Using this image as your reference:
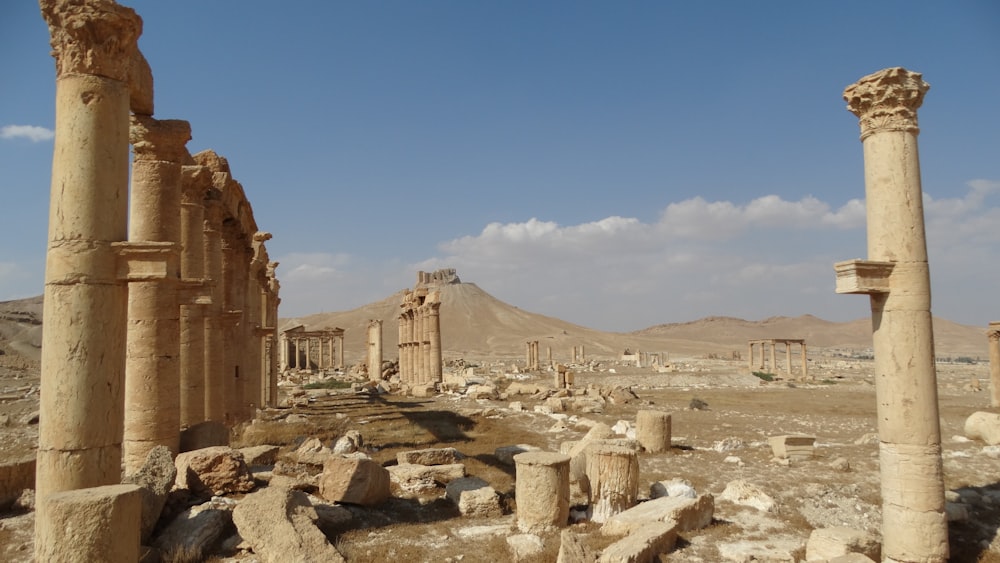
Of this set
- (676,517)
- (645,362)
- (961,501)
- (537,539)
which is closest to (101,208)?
(537,539)

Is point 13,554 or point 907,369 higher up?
point 907,369

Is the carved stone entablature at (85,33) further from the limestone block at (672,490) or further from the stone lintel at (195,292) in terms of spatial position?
the limestone block at (672,490)

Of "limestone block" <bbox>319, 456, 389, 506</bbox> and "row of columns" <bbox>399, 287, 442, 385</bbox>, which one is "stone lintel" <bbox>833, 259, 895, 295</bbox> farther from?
"row of columns" <bbox>399, 287, 442, 385</bbox>

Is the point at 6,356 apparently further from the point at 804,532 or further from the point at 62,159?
the point at 804,532

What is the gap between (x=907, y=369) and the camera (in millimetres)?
6859

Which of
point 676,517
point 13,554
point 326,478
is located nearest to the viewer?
point 13,554

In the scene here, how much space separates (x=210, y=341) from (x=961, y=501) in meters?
14.6

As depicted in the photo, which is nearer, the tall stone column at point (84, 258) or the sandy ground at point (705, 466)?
the tall stone column at point (84, 258)

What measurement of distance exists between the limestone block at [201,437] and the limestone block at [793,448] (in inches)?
424

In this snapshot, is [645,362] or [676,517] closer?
[676,517]

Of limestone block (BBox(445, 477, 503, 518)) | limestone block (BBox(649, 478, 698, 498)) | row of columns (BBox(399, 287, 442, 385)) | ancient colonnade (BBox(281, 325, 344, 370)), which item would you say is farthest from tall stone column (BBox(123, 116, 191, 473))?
ancient colonnade (BBox(281, 325, 344, 370))

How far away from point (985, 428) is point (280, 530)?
15.9m

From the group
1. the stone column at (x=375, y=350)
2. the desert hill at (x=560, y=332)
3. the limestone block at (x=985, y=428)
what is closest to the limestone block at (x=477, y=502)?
the limestone block at (x=985, y=428)

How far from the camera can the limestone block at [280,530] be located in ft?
20.9
